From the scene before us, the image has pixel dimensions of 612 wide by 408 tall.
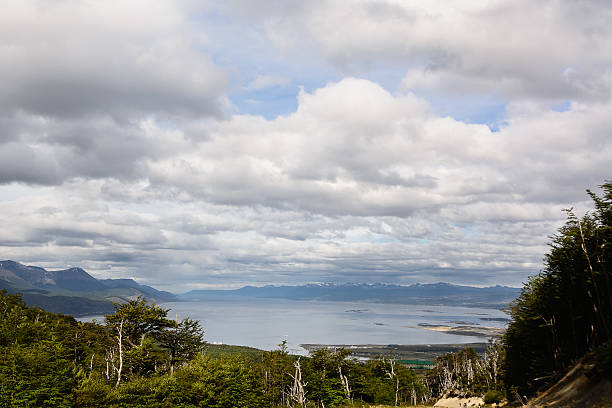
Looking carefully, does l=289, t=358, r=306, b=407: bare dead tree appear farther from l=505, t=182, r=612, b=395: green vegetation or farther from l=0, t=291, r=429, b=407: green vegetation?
l=505, t=182, r=612, b=395: green vegetation

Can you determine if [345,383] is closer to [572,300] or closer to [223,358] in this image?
[223,358]

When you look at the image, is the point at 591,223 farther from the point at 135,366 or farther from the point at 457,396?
the point at 457,396

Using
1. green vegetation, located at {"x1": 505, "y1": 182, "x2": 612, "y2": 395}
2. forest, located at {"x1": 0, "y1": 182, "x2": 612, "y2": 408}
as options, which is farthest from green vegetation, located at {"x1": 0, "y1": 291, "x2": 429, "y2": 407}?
green vegetation, located at {"x1": 505, "y1": 182, "x2": 612, "y2": 395}

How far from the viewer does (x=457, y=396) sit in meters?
105

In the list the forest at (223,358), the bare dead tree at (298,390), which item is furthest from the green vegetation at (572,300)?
the bare dead tree at (298,390)

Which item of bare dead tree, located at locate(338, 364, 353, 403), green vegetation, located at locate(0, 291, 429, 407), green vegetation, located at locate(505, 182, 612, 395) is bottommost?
bare dead tree, located at locate(338, 364, 353, 403)

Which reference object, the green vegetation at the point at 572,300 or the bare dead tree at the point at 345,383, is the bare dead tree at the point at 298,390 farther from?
the green vegetation at the point at 572,300

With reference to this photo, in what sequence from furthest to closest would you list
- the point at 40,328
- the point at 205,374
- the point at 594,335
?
1. the point at 40,328
2. the point at 205,374
3. the point at 594,335

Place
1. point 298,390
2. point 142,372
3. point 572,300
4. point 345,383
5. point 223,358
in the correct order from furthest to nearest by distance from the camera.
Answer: point 345,383, point 298,390, point 223,358, point 142,372, point 572,300

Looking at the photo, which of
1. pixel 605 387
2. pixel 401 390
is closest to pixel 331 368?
pixel 401 390

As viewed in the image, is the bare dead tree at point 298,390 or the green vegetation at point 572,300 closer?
the green vegetation at point 572,300

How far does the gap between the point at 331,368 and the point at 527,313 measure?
41834 millimetres

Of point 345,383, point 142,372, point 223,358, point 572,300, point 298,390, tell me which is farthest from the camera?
point 345,383

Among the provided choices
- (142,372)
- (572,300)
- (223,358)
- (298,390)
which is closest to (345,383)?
(298,390)
